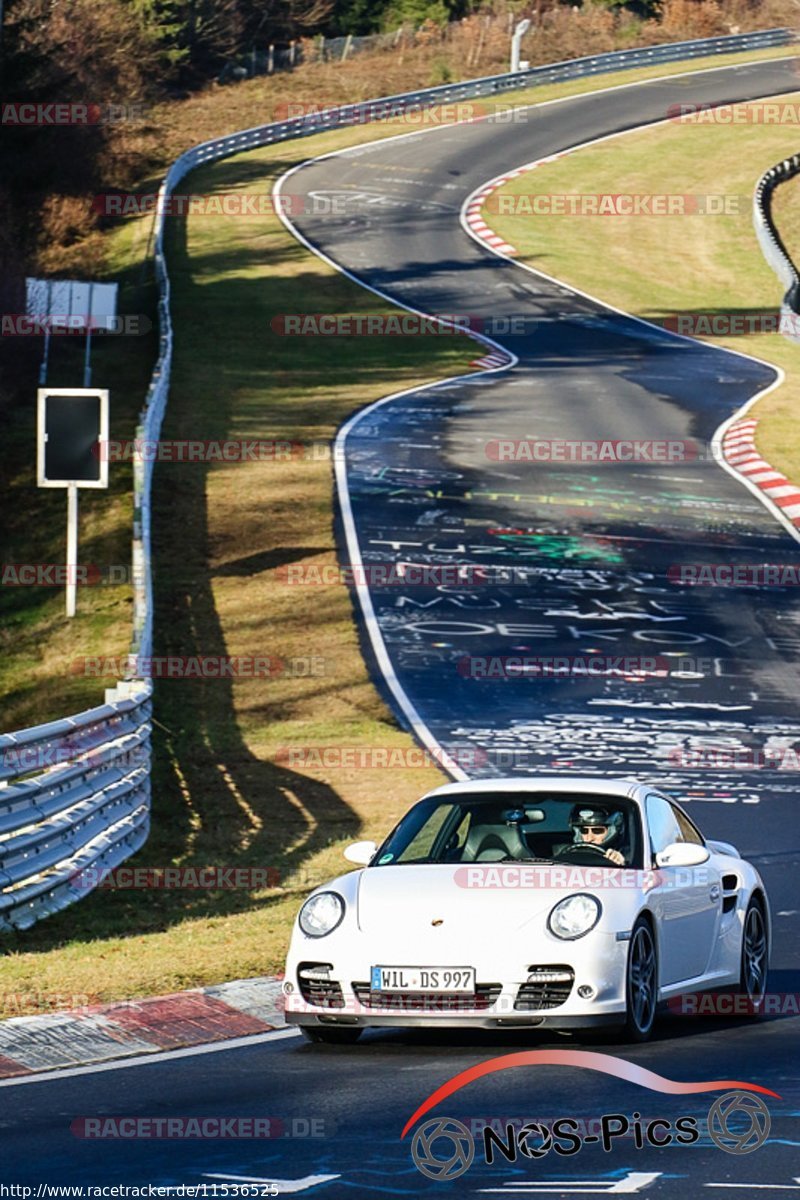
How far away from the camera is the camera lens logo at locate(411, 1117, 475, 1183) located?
281 inches

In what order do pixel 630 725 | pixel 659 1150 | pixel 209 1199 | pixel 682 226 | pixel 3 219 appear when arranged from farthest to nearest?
pixel 682 226, pixel 3 219, pixel 630 725, pixel 659 1150, pixel 209 1199

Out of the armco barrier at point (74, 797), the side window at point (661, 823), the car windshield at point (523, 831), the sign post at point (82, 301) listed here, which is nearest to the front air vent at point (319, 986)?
the car windshield at point (523, 831)

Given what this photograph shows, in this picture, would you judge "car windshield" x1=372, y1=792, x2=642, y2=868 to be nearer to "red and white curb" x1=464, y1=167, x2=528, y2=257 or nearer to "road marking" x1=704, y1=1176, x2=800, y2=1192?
"road marking" x1=704, y1=1176, x2=800, y2=1192

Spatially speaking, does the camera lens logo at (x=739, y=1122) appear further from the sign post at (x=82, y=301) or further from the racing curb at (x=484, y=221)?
the racing curb at (x=484, y=221)

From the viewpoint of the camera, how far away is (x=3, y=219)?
50.2 metres

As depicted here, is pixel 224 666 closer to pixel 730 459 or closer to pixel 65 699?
pixel 65 699

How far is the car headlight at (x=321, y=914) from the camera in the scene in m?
9.99

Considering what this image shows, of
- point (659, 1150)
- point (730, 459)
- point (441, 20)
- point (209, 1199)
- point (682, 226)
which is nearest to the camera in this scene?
point (209, 1199)

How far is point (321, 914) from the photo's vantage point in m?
10.1

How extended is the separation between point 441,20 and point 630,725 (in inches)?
3393

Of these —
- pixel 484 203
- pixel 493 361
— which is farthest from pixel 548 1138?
pixel 484 203

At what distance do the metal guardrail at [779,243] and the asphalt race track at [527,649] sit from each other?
119 inches

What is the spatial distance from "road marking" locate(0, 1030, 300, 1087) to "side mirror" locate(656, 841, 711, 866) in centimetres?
210

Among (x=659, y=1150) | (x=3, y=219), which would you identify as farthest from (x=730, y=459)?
(x=659, y=1150)
